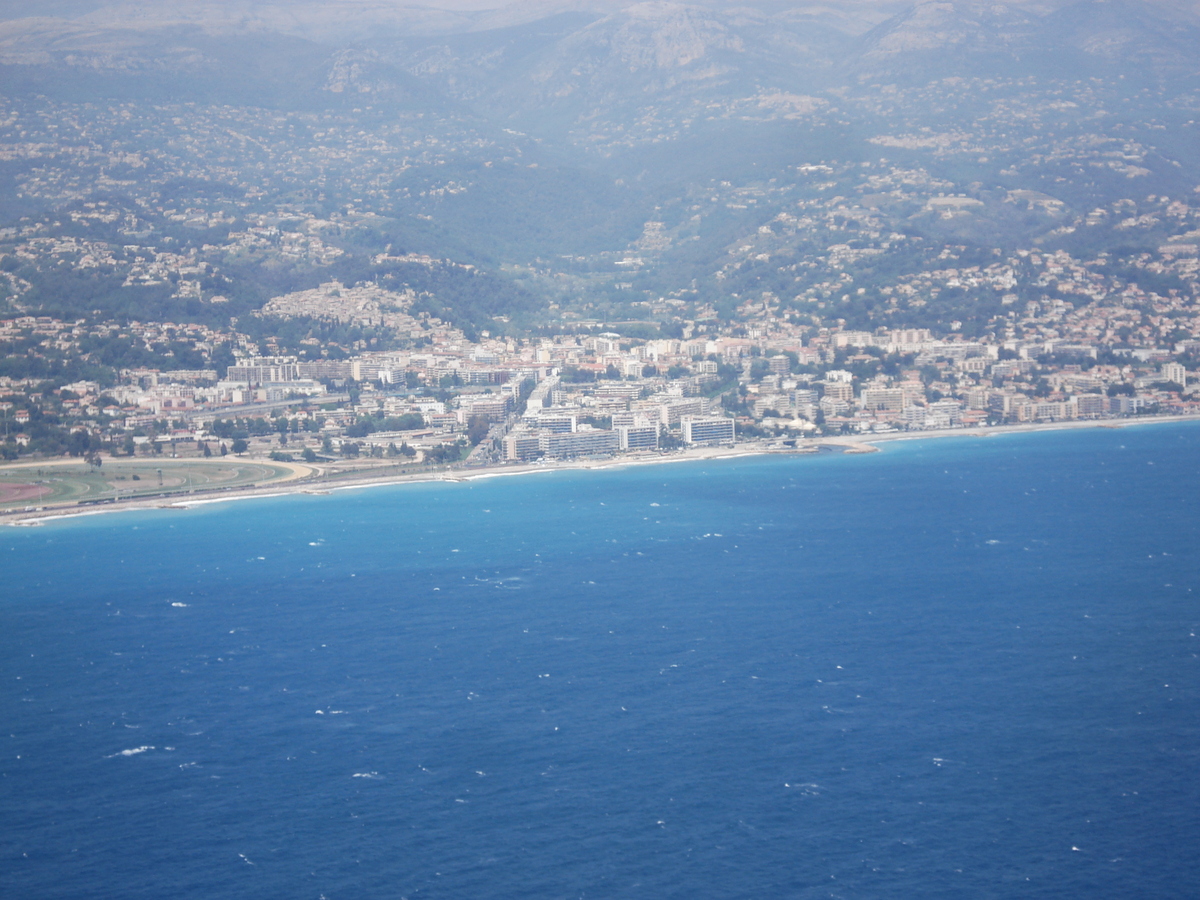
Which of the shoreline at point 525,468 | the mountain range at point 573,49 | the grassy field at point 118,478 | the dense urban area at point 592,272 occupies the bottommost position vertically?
the shoreline at point 525,468

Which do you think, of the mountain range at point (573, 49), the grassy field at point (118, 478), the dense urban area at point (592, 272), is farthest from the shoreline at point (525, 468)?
the mountain range at point (573, 49)

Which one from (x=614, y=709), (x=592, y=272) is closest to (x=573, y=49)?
(x=592, y=272)

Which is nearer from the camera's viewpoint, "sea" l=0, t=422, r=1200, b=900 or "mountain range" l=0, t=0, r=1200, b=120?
"sea" l=0, t=422, r=1200, b=900

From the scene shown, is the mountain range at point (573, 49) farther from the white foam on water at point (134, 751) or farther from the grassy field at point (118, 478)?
the white foam on water at point (134, 751)

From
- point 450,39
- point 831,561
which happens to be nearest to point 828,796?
point 831,561

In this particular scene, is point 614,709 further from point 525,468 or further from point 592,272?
point 592,272

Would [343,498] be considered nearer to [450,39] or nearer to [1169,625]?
[1169,625]

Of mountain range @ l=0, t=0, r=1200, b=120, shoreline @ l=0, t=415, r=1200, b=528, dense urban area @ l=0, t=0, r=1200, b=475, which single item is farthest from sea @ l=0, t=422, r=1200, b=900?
mountain range @ l=0, t=0, r=1200, b=120

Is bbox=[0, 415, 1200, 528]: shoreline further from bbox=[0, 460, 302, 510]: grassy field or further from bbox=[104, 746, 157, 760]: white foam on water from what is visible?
bbox=[104, 746, 157, 760]: white foam on water
